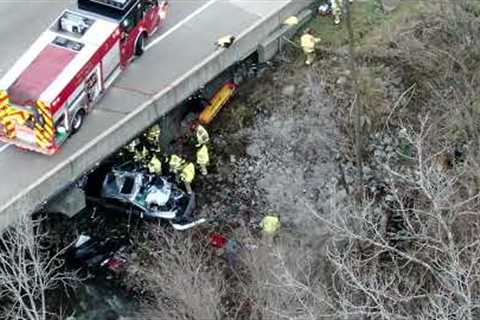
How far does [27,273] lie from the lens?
89.2 feet

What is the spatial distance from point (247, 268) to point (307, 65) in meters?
8.08

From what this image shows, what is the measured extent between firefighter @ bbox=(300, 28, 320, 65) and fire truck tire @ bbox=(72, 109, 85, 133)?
309 inches

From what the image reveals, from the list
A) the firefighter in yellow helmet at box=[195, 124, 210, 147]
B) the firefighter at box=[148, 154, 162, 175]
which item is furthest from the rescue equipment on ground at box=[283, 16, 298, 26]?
the firefighter at box=[148, 154, 162, 175]

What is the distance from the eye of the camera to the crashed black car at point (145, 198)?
2997 centimetres

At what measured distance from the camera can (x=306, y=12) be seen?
1324 inches

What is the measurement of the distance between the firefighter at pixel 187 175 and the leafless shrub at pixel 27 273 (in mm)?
3987

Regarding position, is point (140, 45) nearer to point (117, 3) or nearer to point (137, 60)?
point (137, 60)

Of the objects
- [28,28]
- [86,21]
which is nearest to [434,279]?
[86,21]

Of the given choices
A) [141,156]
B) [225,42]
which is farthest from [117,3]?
[141,156]

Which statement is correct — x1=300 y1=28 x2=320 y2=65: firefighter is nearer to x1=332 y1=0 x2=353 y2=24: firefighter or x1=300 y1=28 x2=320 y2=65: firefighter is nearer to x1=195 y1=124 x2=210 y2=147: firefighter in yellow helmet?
x1=332 y1=0 x2=353 y2=24: firefighter

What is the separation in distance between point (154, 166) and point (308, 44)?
245 inches

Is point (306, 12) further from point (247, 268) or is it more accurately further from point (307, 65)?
point (247, 268)

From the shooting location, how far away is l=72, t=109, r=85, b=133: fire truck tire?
1094 inches

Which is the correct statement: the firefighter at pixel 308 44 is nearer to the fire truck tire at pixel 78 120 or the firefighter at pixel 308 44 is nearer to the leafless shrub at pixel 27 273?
the fire truck tire at pixel 78 120
